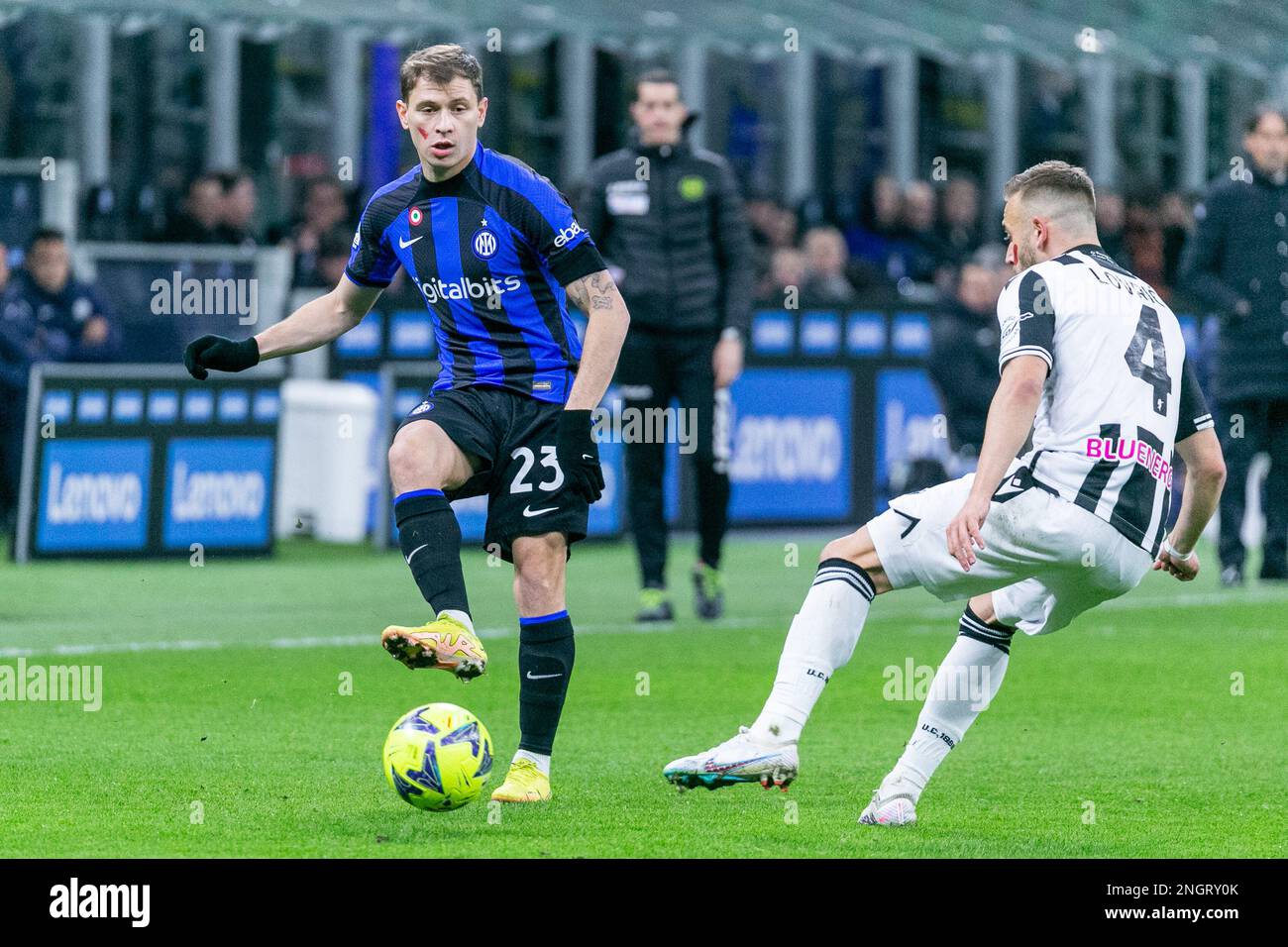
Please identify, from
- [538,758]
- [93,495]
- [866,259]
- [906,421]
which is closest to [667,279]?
[93,495]

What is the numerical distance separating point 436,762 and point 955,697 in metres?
1.34

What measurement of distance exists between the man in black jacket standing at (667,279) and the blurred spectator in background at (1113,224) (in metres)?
8.43

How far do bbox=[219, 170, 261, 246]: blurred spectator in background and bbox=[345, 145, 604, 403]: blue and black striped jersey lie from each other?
9.96 metres

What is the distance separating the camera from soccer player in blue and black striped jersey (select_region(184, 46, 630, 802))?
20.7ft

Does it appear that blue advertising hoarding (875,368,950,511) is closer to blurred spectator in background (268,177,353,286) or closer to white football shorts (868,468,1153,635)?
blurred spectator in background (268,177,353,286)

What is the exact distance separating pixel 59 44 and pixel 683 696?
13.6m

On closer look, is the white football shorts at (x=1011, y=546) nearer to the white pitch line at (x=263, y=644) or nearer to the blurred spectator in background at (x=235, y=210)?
the white pitch line at (x=263, y=644)

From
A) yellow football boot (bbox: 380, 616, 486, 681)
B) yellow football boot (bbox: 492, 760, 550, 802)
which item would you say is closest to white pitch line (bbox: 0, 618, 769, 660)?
yellow football boot (bbox: 492, 760, 550, 802)

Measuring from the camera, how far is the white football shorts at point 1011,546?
5.73 metres

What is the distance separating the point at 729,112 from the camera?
966 inches

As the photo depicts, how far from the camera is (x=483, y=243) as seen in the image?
21.2 ft

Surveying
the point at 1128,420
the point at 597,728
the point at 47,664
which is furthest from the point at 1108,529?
the point at 47,664

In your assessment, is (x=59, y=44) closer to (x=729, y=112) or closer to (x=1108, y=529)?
(x=729, y=112)

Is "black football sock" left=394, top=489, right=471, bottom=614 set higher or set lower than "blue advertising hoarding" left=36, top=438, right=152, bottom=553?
higher
